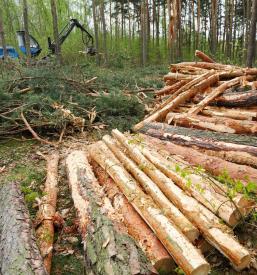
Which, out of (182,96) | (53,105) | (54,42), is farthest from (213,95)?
(54,42)

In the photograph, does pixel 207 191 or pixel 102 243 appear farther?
pixel 207 191

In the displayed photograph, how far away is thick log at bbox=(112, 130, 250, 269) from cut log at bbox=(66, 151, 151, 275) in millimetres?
602

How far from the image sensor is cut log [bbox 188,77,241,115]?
629 centimetres

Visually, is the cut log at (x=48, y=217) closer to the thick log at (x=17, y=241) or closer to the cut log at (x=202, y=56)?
the thick log at (x=17, y=241)

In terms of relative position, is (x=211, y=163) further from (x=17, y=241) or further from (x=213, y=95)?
(x=213, y=95)

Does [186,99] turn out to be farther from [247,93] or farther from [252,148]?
[252,148]

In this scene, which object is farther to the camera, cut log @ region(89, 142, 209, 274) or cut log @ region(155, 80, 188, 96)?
cut log @ region(155, 80, 188, 96)


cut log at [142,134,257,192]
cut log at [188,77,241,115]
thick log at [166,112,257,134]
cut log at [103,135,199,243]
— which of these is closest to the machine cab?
cut log at [188,77,241,115]

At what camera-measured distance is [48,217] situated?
11.8 ft

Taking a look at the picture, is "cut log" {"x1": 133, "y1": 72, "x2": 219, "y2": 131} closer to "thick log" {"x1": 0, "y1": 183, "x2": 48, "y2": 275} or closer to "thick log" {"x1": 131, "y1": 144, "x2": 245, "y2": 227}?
"thick log" {"x1": 131, "y1": 144, "x2": 245, "y2": 227}

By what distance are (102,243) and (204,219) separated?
963mm

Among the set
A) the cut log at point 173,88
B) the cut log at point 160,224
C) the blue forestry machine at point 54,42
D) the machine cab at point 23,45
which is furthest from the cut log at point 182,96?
the machine cab at point 23,45

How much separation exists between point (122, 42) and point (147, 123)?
21.1 metres

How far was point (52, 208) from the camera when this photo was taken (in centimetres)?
383
